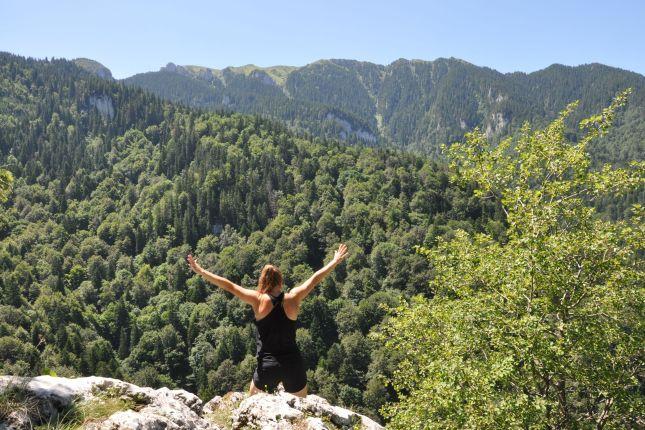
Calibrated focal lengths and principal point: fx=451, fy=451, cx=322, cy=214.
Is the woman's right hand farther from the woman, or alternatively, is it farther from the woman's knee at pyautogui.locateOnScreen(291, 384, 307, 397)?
the woman's knee at pyautogui.locateOnScreen(291, 384, 307, 397)

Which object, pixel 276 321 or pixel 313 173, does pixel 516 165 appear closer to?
pixel 276 321

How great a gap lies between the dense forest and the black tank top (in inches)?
2872

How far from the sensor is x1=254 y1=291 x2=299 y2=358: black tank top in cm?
810

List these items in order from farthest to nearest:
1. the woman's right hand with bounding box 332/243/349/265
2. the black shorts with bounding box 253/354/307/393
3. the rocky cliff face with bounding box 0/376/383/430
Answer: the woman's right hand with bounding box 332/243/349/265
the black shorts with bounding box 253/354/307/393
the rocky cliff face with bounding box 0/376/383/430

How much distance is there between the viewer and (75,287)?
140625 mm

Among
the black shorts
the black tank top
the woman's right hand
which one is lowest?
the black shorts

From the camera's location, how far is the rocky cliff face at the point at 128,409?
6625 mm

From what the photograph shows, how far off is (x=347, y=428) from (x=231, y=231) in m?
151

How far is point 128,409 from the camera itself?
7.51m

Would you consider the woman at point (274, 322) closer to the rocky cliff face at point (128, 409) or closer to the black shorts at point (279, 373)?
the black shorts at point (279, 373)

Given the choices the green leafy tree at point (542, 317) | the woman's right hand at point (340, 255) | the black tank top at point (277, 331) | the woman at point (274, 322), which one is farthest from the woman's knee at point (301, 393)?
the green leafy tree at point (542, 317)

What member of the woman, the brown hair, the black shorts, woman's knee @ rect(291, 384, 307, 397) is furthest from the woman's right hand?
woman's knee @ rect(291, 384, 307, 397)

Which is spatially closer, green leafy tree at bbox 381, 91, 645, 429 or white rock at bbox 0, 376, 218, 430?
white rock at bbox 0, 376, 218, 430

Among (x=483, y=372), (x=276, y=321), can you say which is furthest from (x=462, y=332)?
(x=276, y=321)
